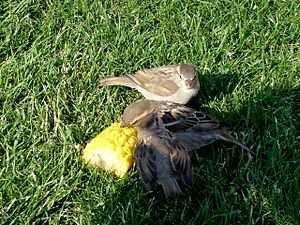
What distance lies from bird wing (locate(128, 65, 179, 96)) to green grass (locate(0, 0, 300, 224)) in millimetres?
174

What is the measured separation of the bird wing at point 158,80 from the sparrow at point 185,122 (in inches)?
11.9

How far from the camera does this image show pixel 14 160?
5.41 m

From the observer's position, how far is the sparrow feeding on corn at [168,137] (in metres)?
5.22

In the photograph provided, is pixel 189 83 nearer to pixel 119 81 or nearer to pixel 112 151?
pixel 119 81

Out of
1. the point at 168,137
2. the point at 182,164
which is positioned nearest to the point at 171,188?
the point at 182,164

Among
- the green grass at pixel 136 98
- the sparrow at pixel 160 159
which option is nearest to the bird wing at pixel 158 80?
the green grass at pixel 136 98

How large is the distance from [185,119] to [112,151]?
0.70 m

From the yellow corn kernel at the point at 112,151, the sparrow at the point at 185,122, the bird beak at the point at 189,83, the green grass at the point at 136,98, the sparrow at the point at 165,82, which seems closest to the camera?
the green grass at the point at 136,98

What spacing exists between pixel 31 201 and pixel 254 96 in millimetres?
2036

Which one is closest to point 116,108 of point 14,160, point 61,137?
point 61,137

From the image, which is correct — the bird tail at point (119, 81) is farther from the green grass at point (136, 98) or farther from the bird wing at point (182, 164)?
the bird wing at point (182, 164)

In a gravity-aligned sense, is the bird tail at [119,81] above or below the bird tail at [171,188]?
above

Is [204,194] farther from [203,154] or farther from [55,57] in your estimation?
[55,57]

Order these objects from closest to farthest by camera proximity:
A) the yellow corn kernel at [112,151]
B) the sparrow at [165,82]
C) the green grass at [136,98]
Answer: the green grass at [136,98] → the yellow corn kernel at [112,151] → the sparrow at [165,82]
